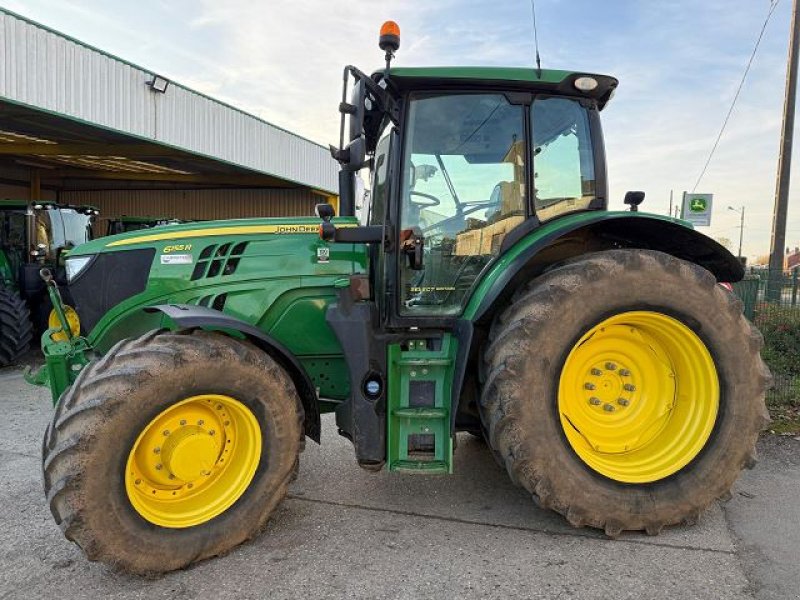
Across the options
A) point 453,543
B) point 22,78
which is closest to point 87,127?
point 22,78

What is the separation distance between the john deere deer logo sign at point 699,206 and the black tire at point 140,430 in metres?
9.00

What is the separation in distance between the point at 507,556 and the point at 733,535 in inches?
48.2

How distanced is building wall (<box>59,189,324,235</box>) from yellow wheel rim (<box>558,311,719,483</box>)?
708 inches

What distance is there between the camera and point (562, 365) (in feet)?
9.66

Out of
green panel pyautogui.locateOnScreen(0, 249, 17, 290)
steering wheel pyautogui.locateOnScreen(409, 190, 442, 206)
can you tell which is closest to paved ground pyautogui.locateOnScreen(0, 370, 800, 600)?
steering wheel pyautogui.locateOnScreen(409, 190, 442, 206)

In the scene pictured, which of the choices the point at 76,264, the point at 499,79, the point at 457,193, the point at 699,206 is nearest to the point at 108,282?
the point at 76,264

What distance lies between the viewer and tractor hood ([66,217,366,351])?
3266 mm

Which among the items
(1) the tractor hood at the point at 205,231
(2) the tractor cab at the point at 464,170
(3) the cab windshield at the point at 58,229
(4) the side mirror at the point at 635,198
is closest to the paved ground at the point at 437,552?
(2) the tractor cab at the point at 464,170

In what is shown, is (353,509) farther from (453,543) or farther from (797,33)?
(797,33)

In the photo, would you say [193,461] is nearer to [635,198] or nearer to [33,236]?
[635,198]

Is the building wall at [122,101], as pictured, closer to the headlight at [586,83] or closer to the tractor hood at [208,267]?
the tractor hood at [208,267]

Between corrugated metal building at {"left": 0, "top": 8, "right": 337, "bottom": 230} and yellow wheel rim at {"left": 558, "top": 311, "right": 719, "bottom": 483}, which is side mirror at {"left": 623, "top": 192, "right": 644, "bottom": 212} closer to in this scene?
yellow wheel rim at {"left": 558, "top": 311, "right": 719, "bottom": 483}

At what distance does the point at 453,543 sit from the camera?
117 inches

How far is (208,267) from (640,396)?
2.52 meters
